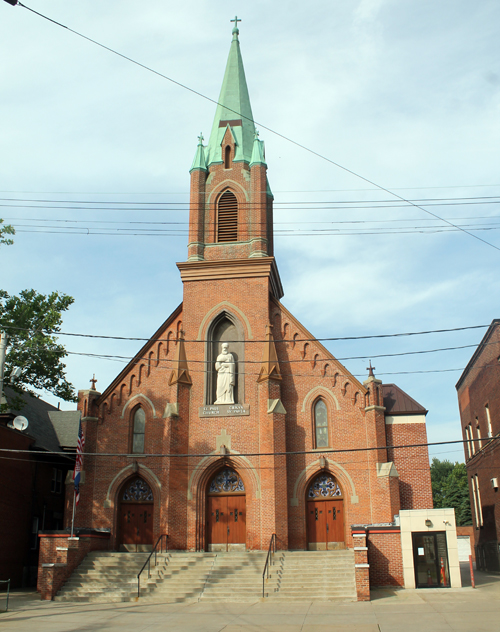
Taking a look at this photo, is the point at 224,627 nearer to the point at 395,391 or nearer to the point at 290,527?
the point at 290,527

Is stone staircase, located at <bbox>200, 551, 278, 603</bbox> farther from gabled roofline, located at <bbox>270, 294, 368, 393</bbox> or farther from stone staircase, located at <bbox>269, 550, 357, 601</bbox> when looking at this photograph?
gabled roofline, located at <bbox>270, 294, 368, 393</bbox>

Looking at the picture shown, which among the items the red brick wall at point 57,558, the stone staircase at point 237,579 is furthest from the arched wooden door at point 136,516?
the stone staircase at point 237,579

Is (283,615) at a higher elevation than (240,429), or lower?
lower

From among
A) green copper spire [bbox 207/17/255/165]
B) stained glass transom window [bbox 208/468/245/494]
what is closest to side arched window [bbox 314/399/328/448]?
stained glass transom window [bbox 208/468/245/494]

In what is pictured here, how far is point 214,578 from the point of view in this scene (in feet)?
69.8

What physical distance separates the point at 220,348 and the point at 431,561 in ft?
39.9

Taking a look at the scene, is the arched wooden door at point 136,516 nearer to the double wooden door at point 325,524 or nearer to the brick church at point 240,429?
the brick church at point 240,429

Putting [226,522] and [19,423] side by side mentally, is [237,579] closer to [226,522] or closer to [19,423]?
[226,522]

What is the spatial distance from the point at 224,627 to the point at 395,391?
15.9 metres

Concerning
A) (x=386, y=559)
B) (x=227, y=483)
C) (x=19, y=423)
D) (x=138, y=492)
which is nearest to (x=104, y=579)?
(x=138, y=492)

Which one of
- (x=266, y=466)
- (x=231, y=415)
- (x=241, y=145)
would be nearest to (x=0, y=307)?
(x=231, y=415)

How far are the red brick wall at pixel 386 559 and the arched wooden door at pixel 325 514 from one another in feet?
10.6

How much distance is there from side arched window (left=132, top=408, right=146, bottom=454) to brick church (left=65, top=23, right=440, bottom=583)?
5 centimetres

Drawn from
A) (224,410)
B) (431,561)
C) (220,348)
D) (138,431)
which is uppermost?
(220,348)
